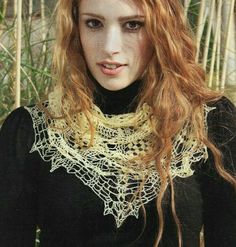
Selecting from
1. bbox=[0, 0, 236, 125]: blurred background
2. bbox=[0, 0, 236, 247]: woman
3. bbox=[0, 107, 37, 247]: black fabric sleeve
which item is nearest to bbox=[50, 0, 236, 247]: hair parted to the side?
bbox=[0, 0, 236, 247]: woman

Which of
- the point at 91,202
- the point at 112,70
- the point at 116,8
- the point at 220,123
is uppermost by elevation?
the point at 116,8

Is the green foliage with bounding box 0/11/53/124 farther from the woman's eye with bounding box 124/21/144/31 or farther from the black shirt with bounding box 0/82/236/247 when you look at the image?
the woman's eye with bounding box 124/21/144/31

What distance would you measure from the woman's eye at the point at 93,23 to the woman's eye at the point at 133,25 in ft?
0.17

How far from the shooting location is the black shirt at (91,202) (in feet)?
4.43

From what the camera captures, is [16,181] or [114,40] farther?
Answer: [16,181]

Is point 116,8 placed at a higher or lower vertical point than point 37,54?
higher

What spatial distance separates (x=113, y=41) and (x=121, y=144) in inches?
8.6

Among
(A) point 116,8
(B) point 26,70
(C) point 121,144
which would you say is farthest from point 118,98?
(B) point 26,70

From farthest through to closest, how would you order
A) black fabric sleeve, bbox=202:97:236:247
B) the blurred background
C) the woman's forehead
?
the blurred background → black fabric sleeve, bbox=202:97:236:247 → the woman's forehead

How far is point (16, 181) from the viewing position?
1410mm

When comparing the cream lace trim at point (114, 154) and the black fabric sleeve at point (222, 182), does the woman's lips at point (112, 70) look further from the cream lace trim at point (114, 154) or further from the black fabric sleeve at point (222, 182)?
the black fabric sleeve at point (222, 182)

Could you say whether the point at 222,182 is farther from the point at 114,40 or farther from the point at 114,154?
the point at 114,40

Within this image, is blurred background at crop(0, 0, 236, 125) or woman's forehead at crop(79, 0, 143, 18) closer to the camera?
woman's forehead at crop(79, 0, 143, 18)

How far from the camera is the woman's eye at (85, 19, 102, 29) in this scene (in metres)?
1.33
